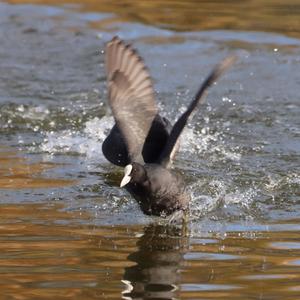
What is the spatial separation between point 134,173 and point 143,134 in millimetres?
523

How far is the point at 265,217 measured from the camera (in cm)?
543

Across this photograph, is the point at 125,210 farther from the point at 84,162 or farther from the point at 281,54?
the point at 281,54

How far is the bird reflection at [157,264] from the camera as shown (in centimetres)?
409

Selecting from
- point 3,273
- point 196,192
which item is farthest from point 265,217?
point 3,273

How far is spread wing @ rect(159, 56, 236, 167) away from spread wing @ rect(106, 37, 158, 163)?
0.15 metres

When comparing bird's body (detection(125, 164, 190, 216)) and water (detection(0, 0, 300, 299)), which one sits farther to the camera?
bird's body (detection(125, 164, 190, 216))

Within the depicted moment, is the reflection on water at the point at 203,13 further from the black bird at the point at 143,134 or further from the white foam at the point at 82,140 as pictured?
the black bird at the point at 143,134

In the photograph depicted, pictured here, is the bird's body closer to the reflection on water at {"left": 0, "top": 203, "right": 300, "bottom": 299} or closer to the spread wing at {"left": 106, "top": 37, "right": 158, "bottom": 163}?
the reflection on water at {"left": 0, "top": 203, "right": 300, "bottom": 299}

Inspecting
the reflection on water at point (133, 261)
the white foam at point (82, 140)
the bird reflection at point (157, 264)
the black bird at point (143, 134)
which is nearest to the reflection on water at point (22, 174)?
the white foam at point (82, 140)

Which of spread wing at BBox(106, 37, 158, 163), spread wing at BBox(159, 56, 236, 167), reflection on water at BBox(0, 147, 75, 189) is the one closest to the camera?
spread wing at BBox(159, 56, 236, 167)

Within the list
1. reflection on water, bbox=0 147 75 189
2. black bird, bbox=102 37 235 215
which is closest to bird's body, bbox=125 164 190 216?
black bird, bbox=102 37 235 215

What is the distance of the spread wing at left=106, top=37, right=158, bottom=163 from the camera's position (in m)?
5.43

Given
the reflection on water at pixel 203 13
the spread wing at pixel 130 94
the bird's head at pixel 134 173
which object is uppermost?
the reflection on water at pixel 203 13

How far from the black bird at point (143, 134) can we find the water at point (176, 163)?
182 millimetres
